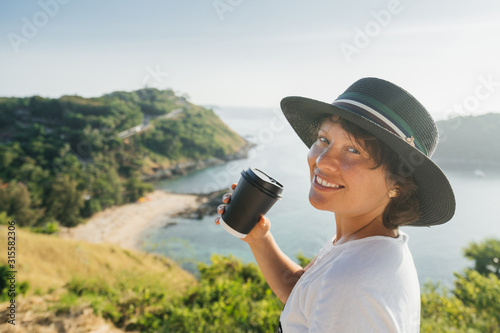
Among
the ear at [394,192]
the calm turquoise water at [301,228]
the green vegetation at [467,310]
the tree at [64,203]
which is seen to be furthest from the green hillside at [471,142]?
the ear at [394,192]

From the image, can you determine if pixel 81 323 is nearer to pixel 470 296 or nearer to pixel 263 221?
pixel 263 221

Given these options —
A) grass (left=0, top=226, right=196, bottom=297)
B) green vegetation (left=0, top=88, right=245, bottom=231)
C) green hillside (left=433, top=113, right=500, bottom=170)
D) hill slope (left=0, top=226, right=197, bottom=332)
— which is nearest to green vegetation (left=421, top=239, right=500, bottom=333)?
hill slope (left=0, top=226, right=197, bottom=332)

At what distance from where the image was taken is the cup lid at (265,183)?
1063 millimetres

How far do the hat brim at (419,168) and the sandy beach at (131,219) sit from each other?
20386 mm

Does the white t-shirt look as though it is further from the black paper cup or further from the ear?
the black paper cup

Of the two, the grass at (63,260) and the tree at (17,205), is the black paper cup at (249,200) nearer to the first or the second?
the grass at (63,260)

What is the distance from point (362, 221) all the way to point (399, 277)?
0.26 meters

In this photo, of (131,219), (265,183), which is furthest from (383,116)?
(131,219)

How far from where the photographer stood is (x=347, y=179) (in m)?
0.84

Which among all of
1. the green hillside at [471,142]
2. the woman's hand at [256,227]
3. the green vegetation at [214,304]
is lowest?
the green hillside at [471,142]

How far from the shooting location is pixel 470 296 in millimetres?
3811

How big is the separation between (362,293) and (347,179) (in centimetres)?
32

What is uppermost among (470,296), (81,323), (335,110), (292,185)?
(335,110)

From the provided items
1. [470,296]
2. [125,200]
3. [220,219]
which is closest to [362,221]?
[220,219]
